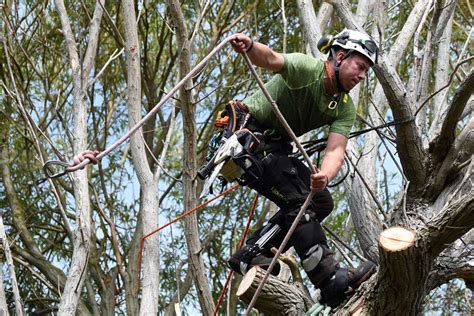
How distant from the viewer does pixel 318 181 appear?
3982mm

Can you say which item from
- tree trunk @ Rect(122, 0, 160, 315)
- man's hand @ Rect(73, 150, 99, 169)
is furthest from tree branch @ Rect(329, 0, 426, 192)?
tree trunk @ Rect(122, 0, 160, 315)

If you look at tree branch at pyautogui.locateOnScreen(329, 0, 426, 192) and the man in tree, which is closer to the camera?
the man in tree

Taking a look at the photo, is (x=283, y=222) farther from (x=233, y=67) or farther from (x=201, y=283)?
(x=233, y=67)

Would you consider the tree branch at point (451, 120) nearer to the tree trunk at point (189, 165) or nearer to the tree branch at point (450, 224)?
the tree branch at point (450, 224)

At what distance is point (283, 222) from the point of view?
4.54 m

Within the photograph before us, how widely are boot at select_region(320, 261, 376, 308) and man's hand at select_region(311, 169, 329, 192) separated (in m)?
0.50

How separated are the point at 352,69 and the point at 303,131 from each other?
1.55ft

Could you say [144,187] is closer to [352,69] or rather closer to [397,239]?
[352,69]

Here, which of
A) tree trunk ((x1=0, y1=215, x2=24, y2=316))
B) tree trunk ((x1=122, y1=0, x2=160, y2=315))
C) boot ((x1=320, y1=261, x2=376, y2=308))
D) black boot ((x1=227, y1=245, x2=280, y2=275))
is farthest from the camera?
tree trunk ((x1=122, y1=0, x2=160, y2=315))

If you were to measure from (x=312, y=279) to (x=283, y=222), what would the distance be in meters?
0.37

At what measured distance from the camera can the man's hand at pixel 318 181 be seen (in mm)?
3967

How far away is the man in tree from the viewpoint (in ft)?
13.9

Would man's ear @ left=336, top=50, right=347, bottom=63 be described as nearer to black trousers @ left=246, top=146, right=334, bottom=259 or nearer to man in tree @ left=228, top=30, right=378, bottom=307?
man in tree @ left=228, top=30, right=378, bottom=307

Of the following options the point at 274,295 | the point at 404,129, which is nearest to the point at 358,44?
Result: the point at 404,129
